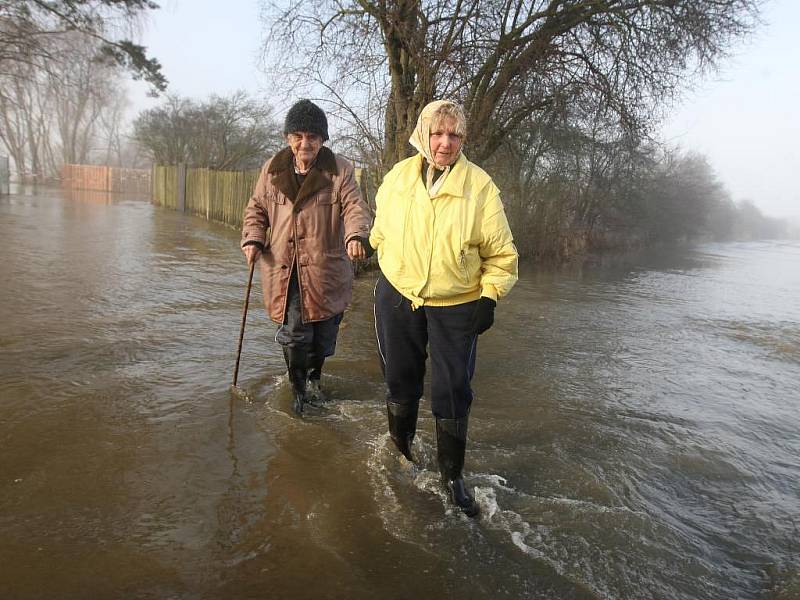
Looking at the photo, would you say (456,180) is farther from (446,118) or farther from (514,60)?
(514,60)

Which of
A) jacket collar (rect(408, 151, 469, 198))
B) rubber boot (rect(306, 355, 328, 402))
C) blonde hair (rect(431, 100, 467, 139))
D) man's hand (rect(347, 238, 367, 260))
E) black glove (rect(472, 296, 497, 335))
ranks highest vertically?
blonde hair (rect(431, 100, 467, 139))

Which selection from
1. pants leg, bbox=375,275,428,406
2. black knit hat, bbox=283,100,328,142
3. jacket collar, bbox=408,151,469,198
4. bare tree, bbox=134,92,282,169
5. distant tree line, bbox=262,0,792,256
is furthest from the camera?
bare tree, bbox=134,92,282,169

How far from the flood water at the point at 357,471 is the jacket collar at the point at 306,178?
1.39m

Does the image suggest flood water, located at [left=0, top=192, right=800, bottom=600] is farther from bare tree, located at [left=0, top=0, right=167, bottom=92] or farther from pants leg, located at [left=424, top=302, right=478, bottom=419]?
bare tree, located at [left=0, top=0, right=167, bottom=92]

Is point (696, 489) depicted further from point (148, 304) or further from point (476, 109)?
point (476, 109)

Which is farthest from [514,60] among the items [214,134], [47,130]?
[47,130]

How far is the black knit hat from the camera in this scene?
363 cm

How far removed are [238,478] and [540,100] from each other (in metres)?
9.85

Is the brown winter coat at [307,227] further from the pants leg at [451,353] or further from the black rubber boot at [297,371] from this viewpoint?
the pants leg at [451,353]

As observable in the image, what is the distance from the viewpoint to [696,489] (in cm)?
327

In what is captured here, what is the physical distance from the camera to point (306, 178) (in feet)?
12.2

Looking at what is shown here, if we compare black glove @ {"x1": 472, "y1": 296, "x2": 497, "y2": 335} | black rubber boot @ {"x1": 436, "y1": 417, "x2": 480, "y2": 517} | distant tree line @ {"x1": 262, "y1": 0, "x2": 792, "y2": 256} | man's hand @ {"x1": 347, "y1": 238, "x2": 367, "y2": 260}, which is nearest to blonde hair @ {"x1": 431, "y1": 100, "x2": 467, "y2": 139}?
black glove @ {"x1": 472, "y1": 296, "x2": 497, "y2": 335}

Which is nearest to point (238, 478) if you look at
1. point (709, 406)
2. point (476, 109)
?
point (709, 406)

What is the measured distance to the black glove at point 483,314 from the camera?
2.71m
